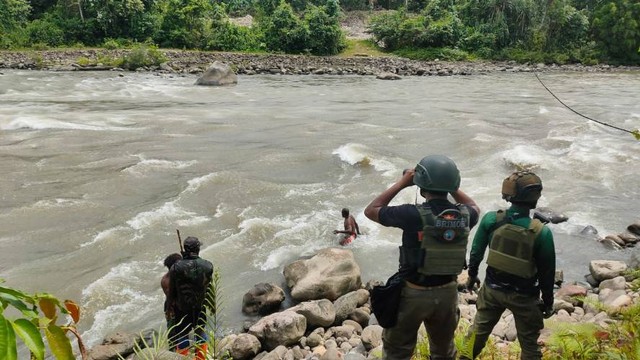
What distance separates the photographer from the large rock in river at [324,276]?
7090mm

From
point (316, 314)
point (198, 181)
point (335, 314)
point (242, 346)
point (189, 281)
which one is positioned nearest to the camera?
point (189, 281)

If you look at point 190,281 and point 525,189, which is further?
point 190,281

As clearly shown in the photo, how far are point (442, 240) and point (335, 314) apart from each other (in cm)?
367

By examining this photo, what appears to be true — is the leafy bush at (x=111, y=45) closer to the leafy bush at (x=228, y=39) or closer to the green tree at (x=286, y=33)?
the leafy bush at (x=228, y=39)

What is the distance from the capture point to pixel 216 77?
95.6 feet

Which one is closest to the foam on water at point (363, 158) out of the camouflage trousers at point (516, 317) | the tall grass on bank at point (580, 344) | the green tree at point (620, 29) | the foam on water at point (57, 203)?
the foam on water at point (57, 203)

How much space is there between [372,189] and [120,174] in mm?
6372

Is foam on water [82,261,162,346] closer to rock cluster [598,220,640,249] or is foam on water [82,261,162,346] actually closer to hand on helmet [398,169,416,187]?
hand on helmet [398,169,416,187]

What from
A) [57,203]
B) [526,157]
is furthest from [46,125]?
[526,157]

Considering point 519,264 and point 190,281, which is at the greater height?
point 519,264

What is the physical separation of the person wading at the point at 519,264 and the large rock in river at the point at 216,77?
87.8 ft

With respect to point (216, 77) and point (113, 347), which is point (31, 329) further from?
point (216, 77)

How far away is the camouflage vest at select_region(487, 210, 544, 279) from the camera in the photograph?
12.1 feet

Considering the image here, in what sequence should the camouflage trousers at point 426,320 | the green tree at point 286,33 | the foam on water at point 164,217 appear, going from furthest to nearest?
the green tree at point 286,33 → the foam on water at point 164,217 → the camouflage trousers at point 426,320
